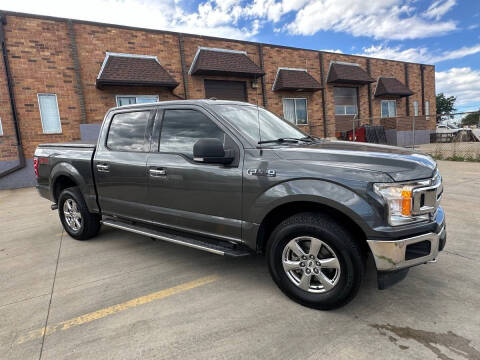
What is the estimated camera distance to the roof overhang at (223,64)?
13227 mm

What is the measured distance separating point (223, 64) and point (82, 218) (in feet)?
35.3

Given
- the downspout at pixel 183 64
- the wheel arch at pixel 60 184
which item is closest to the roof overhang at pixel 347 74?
the downspout at pixel 183 64

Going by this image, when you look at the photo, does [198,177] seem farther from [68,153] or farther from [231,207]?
[68,153]

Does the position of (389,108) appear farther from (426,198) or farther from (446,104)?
(446,104)

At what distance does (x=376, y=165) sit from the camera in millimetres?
2385

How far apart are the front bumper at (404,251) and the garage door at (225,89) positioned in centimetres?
1254

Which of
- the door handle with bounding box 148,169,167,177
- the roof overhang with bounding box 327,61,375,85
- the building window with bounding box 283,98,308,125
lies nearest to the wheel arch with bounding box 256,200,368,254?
the door handle with bounding box 148,169,167,177

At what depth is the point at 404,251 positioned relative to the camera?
2281mm

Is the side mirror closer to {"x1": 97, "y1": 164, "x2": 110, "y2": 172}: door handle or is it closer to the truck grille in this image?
the truck grille

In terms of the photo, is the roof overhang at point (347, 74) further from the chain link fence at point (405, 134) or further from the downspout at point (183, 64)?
the downspout at point (183, 64)

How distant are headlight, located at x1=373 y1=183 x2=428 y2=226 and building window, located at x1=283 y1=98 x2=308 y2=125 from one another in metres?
14.3

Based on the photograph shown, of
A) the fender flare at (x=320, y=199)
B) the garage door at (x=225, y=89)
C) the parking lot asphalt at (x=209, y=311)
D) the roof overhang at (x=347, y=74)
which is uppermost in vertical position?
the roof overhang at (x=347, y=74)

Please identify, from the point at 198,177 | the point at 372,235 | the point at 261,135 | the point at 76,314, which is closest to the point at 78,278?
the point at 76,314

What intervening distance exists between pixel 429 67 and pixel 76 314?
27.7 meters
